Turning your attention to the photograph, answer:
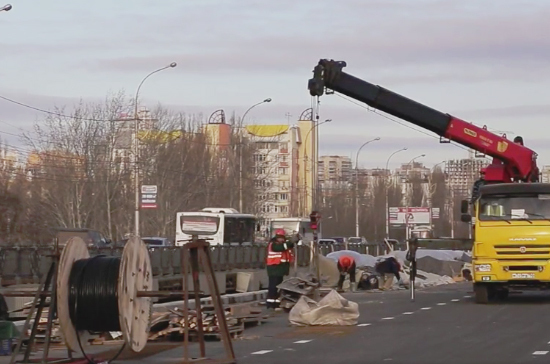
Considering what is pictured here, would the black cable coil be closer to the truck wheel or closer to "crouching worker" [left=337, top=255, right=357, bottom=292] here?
the truck wheel

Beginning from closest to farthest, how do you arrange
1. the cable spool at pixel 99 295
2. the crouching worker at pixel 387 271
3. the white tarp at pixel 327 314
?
the cable spool at pixel 99 295 → the white tarp at pixel 327 314 → the crouching worker at pixel 387 271

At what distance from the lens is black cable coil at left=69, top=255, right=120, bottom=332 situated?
43.0 ft

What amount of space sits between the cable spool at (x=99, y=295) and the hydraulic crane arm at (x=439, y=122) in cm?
1575

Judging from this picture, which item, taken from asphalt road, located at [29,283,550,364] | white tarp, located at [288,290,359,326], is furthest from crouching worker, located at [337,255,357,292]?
white tarp, located at [288,290,359,326]

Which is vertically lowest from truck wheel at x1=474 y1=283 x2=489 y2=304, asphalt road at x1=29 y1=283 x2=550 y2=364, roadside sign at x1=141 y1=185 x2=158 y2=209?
asphalt road at x1=29 y1=283 x2=550 y2=364

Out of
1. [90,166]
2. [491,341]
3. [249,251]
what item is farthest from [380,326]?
[90,166]

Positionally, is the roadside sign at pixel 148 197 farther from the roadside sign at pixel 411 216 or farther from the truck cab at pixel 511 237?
the roadside sign at pixel 411 216

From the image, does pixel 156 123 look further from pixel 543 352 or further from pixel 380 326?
pixel 543 352

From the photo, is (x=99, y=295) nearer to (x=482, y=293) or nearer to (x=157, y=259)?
(x=482, y=293)

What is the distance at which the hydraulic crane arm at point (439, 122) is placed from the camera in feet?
94.4

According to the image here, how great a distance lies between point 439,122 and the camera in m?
29.7

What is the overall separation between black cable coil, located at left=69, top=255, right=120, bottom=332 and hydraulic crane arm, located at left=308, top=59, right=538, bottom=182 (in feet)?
52.3

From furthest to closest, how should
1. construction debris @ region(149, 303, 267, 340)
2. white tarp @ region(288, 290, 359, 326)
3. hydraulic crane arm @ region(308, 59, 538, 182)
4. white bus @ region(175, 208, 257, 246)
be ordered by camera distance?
white bus @ region(175, 208, 257, 246) → hydraulic crane arm @ region(308, 59, 538, 182) → white tarp @ region(288, 290, 359, 326) → construction debris @ region(149, 303, 267, 340)

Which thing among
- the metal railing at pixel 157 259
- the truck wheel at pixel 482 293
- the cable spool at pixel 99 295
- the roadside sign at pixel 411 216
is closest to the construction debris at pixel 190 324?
the cable spool at pixel 99 295
